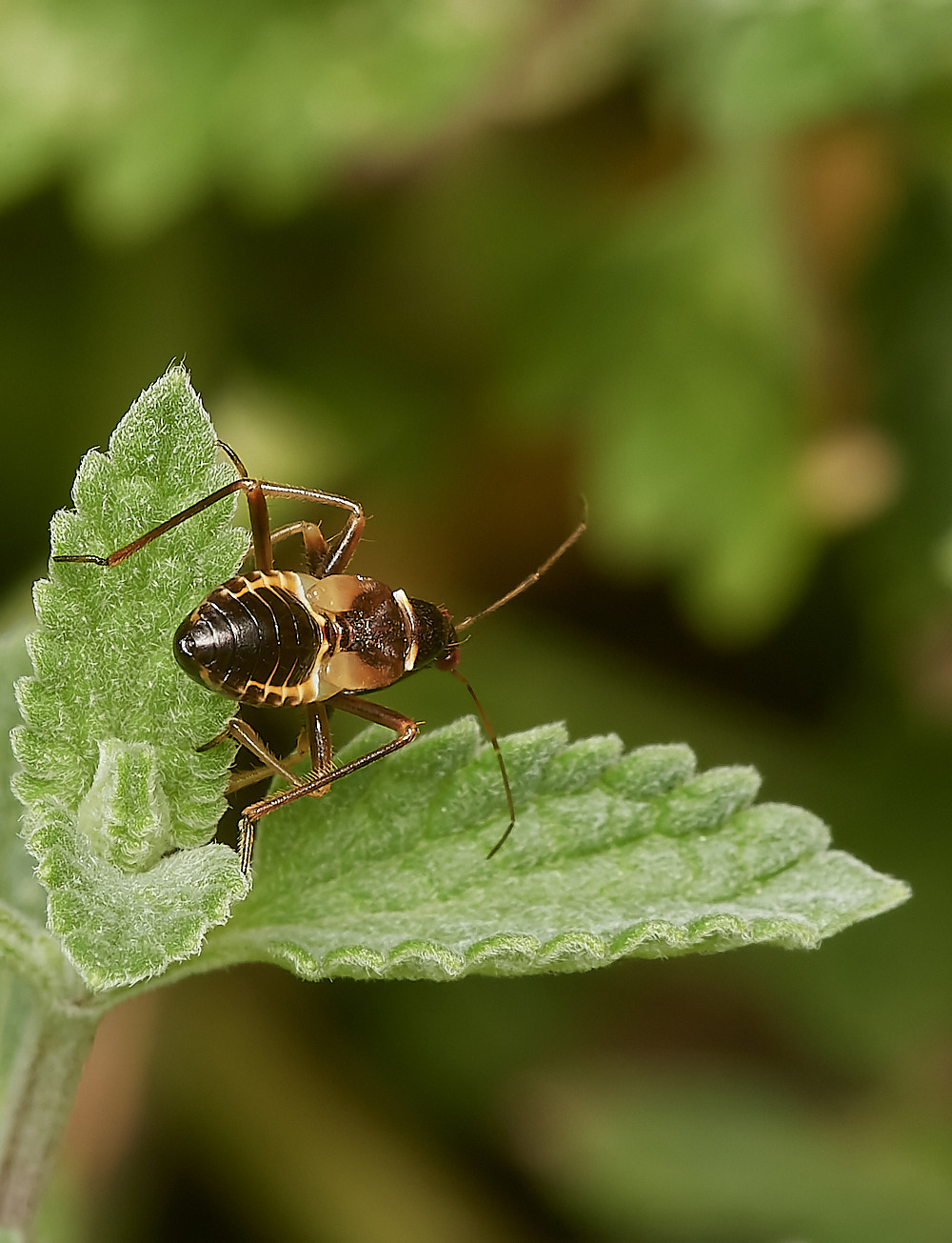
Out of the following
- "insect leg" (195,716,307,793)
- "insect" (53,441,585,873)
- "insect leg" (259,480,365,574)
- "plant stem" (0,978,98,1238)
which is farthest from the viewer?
"insect leg" (259,480,365,574)

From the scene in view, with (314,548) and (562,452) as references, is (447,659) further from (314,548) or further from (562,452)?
(562,452)

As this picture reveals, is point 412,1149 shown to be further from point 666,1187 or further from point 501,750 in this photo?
point 501,750

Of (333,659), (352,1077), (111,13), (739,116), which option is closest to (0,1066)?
(333,659)

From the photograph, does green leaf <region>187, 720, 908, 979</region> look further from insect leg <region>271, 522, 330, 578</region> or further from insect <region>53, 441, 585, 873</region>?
insect leg <region>271, 522, 330, 578</region>

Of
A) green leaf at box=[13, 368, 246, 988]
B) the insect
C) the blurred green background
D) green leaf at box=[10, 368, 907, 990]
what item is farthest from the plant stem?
the blurred green background

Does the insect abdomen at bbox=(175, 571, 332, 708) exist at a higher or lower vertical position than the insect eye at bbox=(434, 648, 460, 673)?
higher

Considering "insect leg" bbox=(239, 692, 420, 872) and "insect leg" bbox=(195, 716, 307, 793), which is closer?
"insect leg" bbox=(239, 692, 420, 872)

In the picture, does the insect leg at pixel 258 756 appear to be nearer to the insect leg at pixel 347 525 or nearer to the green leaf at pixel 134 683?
the green leaf at pixel 134 683
